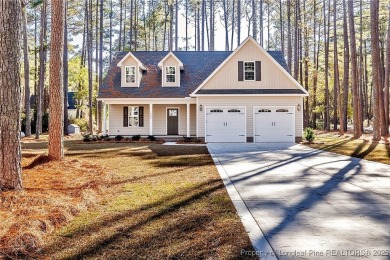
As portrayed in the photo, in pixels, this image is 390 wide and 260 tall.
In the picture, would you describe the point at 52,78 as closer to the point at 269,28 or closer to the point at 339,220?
the point at 339,220

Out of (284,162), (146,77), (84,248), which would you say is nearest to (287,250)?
(84,248)

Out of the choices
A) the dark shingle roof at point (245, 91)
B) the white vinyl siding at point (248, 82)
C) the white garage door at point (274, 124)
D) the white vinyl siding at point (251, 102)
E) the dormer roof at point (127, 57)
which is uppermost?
the dormer roof at point (127, 57)

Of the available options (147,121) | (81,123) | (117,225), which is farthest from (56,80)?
(81,123)

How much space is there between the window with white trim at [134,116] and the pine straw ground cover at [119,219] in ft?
48.3

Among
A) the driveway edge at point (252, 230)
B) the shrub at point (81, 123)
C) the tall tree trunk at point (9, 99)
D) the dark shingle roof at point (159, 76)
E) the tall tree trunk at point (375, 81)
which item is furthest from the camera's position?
the shrub at point (81, 123)

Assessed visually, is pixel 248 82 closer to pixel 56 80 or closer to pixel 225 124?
pixel 225 124

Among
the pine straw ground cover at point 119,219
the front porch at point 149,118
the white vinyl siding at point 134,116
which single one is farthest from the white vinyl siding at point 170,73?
the pine straw ground cover at point 119,219

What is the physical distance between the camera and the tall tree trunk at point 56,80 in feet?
32.2

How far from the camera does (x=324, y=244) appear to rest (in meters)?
3.58

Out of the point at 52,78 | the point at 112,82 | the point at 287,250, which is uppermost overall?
the point at 112,82

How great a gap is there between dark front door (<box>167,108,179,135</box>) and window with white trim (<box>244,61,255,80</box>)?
18.8 feet

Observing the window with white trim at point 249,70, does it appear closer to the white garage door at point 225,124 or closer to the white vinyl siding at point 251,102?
the white vinyl siding at point 251,102

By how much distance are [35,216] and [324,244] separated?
3.77 metres

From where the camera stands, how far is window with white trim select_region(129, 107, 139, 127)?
22.2 m
